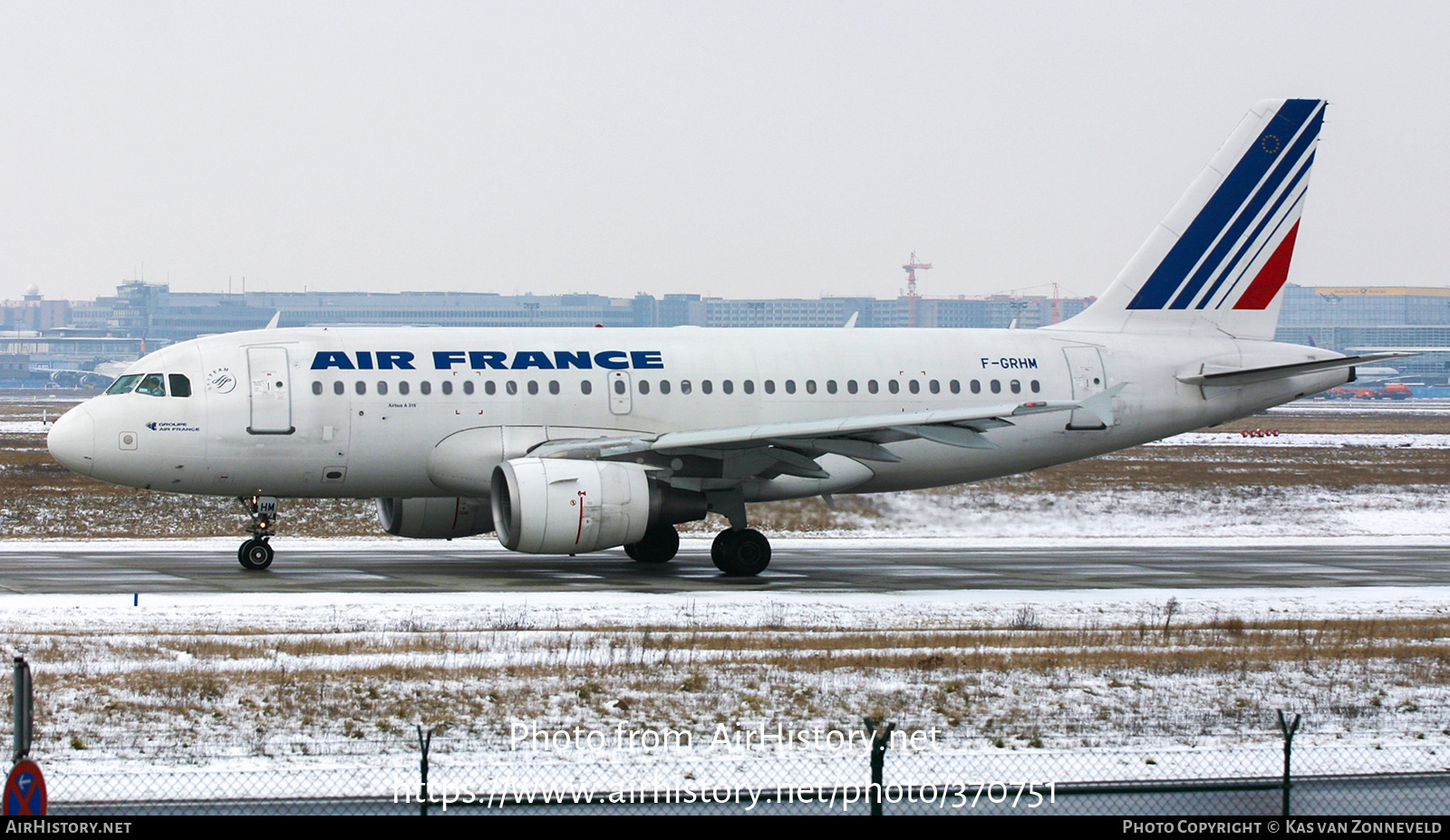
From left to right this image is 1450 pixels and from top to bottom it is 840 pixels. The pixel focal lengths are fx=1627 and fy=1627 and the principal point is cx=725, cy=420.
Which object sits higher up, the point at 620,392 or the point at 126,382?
the point at 126,382

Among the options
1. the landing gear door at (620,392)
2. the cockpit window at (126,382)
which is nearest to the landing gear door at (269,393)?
the cockpit window at (126,382)

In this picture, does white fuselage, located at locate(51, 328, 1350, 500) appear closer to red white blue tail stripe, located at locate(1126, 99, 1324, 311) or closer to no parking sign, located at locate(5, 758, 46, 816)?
red white blue tail stripe, located at locate(1126, 99, 1324, 311)

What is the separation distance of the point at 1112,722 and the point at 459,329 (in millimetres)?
16767

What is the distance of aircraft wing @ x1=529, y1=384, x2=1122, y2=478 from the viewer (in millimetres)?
25797

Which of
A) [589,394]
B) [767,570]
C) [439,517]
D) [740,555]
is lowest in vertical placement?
[767,570]

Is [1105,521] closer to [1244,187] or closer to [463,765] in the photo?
[1244,187]

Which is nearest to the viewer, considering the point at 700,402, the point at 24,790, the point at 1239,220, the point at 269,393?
the point at 24,790

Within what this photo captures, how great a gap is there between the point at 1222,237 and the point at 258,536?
754 inches

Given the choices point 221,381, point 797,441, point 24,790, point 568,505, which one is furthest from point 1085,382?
point 24,790

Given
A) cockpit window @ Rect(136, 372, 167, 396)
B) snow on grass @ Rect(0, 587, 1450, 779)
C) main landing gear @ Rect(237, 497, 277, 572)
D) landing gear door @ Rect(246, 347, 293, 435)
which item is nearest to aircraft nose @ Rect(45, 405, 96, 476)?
cockpit window @ Rect(136, 372, 167, 396)

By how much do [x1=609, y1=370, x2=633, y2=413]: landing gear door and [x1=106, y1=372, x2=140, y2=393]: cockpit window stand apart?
797 cm

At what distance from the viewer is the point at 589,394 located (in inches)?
1119

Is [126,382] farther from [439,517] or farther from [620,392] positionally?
[620,392]
